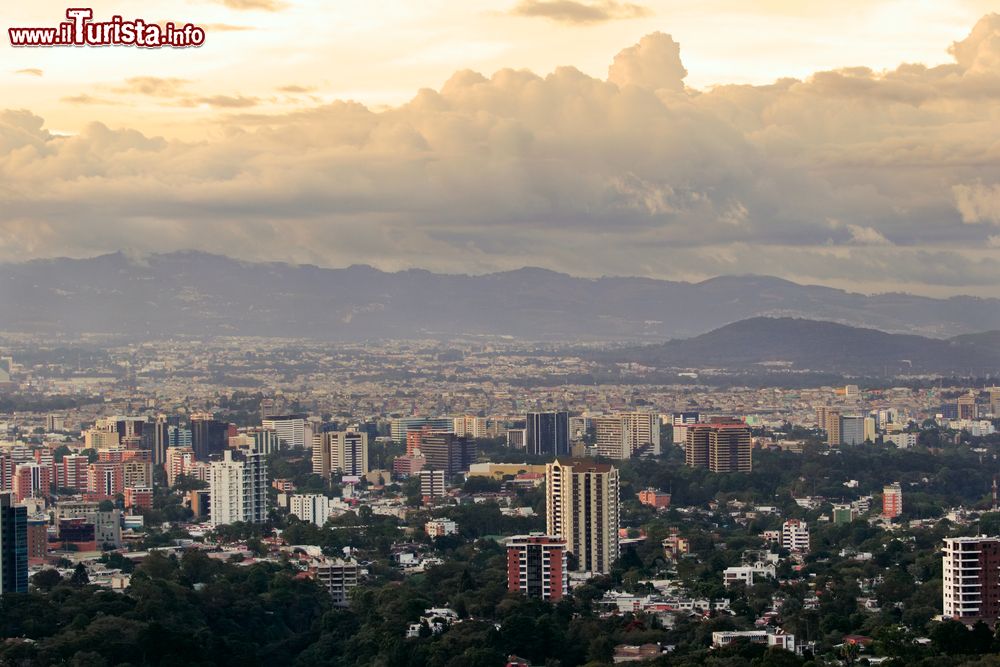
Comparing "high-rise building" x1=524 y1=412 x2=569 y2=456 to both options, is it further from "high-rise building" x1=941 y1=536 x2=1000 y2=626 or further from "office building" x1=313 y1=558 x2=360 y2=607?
"high-rise building" x1=941 y1=536 x2=1000 y2=626

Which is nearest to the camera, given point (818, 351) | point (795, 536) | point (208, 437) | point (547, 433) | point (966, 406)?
point (795, 536)

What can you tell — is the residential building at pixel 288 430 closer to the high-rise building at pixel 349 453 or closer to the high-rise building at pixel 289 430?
the high-rise building at pixel 289 430

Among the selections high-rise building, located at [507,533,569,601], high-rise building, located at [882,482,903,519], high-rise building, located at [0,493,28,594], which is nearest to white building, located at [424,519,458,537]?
high-rise building, located at [882,482,903,519]

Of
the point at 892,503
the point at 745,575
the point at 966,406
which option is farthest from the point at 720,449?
the point at 966,406

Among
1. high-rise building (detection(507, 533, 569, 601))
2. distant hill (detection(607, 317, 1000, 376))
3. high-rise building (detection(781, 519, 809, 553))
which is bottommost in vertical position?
high-rise building (detection(781, 519, 809, 553))

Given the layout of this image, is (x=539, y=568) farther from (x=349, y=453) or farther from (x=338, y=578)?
(x=349, y=453)

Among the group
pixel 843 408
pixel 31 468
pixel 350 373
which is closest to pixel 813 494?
pixel 31 468

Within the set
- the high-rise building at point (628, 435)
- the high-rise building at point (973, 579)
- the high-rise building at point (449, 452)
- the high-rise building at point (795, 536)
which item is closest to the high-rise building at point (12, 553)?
the high-rise building at point (973, 579)
